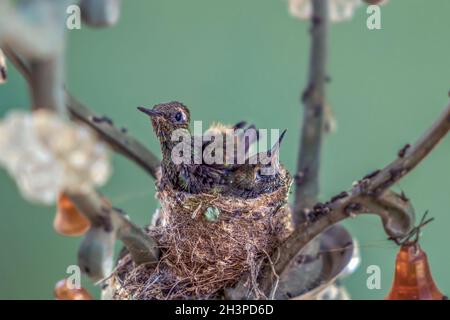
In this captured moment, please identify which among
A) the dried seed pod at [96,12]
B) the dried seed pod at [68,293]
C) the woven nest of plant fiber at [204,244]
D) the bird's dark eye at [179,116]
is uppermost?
the bird's dark eye at [179,116]

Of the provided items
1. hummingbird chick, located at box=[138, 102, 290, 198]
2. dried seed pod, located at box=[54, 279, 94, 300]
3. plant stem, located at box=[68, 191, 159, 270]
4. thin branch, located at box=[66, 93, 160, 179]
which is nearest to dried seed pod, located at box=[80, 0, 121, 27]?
plant stem, located at box=[68, 191, 159, 270]

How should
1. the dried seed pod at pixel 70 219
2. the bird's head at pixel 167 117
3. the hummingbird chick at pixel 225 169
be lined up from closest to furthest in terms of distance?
the dried seed pod at pixel 70 219, the hummingbird chick at pixel 225 169, the bird's head at pixel 167 117

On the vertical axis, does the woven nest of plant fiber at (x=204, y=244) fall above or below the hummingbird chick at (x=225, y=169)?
below

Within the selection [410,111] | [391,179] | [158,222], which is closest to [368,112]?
[410,111]

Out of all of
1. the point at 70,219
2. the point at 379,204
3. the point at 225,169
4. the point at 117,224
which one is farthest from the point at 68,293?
the point at 379,204

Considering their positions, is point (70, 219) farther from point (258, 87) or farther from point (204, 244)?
point (258, 87)

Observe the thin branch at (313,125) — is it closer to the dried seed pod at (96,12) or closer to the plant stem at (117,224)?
the plant stem at (117,224)

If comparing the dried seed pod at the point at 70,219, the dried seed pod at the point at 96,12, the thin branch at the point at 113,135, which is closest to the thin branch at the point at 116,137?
the thin branch at the point at 113,135
